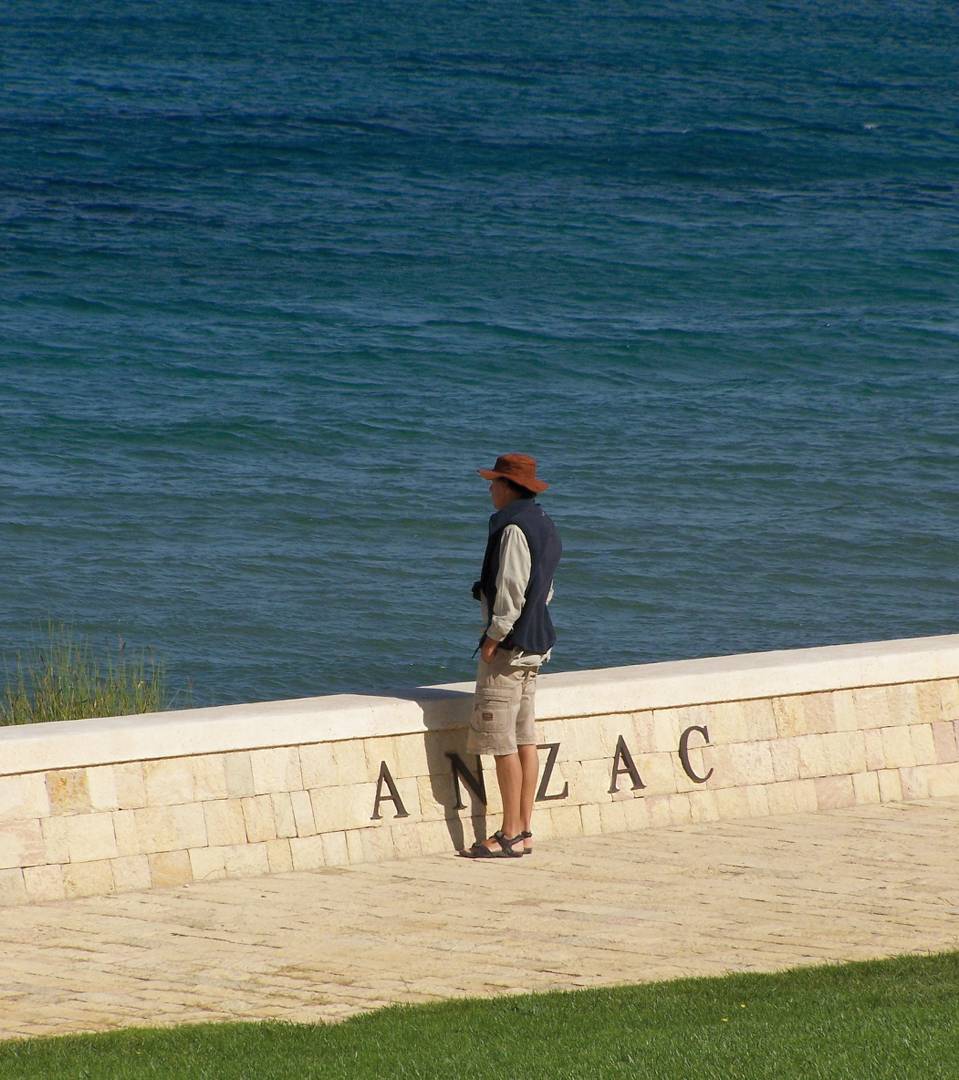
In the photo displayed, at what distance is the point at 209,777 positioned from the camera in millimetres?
7277

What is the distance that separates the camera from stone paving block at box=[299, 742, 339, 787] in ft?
24.5

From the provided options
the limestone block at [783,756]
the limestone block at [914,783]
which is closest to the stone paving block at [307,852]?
the limestone block at [783,756]

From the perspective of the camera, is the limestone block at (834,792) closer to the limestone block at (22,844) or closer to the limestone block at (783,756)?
the limestone block at (783,756)

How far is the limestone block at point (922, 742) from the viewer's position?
8.48 metres

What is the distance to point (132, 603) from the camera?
1450 centimetres

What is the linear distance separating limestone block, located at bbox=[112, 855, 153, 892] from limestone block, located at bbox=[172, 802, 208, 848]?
0.55 feet

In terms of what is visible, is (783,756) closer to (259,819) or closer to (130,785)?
(259,819)

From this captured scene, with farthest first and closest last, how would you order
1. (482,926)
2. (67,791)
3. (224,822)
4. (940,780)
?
(940,780)
(224,822)
(67,791)
(482,926)

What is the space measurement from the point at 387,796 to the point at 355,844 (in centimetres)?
26

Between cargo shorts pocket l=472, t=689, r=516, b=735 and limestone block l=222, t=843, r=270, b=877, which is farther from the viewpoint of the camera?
cargo shorts pocket l=472, t=689, r=516, b=735

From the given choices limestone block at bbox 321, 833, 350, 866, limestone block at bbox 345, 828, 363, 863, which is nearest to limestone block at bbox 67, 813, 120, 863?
limestone block at bbox 321, 833, 350, 866

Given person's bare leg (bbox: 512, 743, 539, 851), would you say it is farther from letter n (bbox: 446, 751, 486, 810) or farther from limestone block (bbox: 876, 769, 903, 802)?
limestone block (bbox: 876, 769, 903, 802)

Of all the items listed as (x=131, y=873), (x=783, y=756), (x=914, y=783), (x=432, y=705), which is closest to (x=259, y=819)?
(x=131, y=873)

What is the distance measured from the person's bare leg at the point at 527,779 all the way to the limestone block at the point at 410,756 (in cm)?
45
